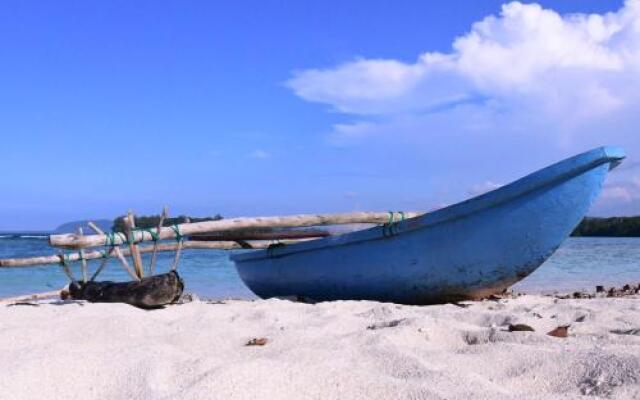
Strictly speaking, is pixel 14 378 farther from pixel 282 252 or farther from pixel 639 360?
pixel 282 252

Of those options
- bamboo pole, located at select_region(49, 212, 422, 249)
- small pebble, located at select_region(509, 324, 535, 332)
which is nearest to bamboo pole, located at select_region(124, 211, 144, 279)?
bamboo pole, located at select_region(49, 212, 422, 249)

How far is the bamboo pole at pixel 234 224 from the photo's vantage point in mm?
5484

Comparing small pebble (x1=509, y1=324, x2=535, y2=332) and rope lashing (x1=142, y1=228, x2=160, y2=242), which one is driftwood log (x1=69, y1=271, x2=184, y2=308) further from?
small pebble (x1=509, y1=324, x2=535, y2=332)

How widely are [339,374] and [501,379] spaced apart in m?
0.63

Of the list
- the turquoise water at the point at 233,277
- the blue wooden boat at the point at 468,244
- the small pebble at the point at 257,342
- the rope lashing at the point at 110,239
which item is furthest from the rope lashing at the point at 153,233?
the turquoise water at the point at 233,277

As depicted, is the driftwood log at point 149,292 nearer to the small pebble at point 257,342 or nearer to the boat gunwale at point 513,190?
the boat gunwale at point 513,190

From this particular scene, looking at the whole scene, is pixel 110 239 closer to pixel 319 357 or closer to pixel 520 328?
pixel 319 357

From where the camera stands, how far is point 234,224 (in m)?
6.30

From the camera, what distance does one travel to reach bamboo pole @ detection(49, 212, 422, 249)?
18.0 ft

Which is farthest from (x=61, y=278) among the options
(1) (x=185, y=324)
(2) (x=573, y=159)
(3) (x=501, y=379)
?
(3) (x=501, y=379)

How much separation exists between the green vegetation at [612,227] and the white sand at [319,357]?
3705cm

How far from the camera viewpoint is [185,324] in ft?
12.8

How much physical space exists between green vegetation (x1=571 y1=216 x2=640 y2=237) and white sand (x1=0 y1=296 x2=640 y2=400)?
1459 inches

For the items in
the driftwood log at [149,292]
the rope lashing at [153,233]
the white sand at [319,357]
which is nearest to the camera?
the white sand at [319,357]
